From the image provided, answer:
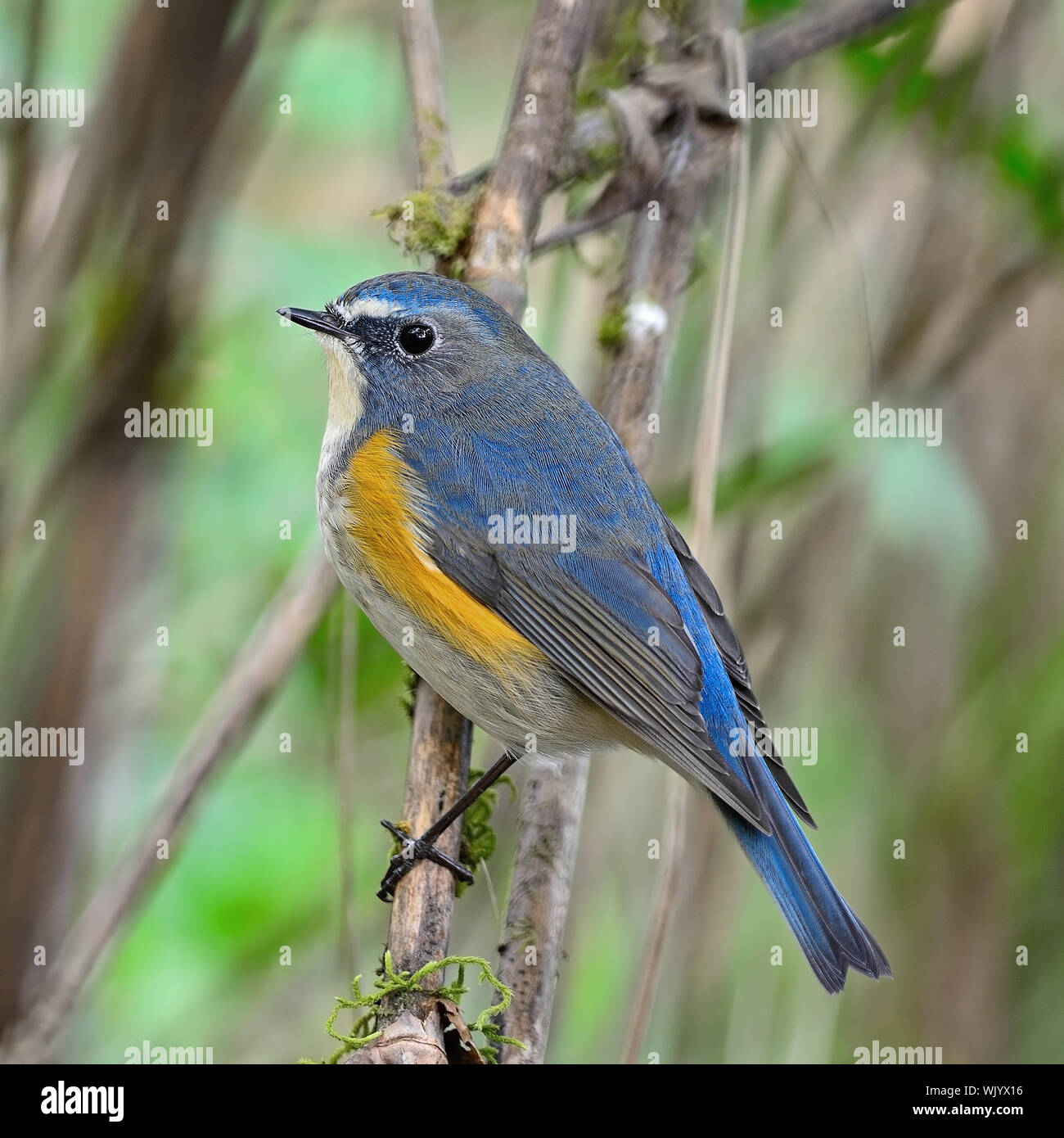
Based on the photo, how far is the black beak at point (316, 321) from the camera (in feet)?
11.1

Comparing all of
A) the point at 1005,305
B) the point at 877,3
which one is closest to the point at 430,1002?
Answer: the point at 1005,305

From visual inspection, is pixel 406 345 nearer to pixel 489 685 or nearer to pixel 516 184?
pixel 516 184

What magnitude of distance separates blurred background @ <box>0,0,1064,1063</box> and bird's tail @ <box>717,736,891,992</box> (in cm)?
63

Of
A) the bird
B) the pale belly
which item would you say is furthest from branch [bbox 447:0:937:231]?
the pale belly

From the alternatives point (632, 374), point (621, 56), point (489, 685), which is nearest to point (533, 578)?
point (489, 685)

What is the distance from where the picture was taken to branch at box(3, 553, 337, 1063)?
286 cm

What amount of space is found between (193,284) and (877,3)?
2.06 meters

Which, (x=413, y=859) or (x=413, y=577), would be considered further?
(x=413, y=577)

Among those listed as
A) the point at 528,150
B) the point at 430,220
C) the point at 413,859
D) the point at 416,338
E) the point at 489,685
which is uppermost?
the point at 528,150

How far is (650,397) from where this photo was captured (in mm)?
3502

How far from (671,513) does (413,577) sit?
2.73ft

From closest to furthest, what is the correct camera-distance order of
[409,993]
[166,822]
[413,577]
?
1. [409,993]
2. [166,822]
3. [413,577]

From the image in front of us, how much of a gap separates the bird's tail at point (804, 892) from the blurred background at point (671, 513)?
0.63 meters

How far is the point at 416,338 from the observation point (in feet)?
11.2
